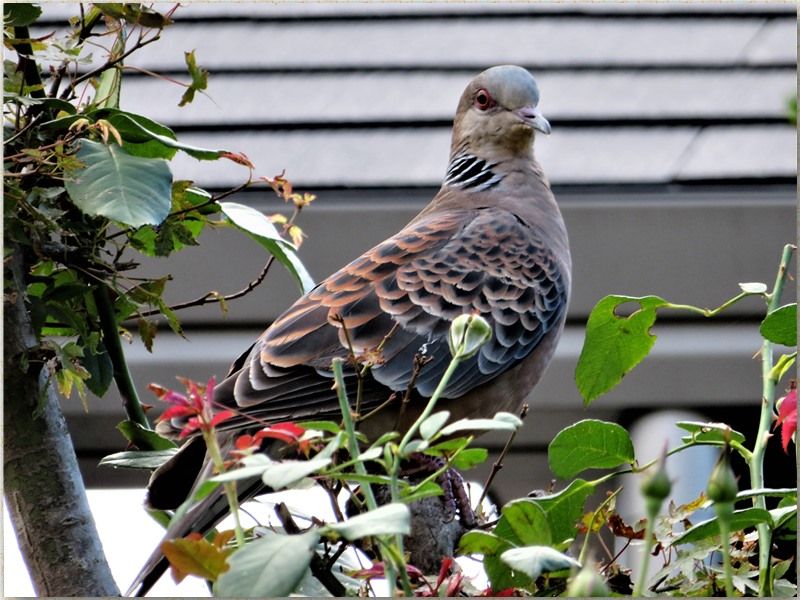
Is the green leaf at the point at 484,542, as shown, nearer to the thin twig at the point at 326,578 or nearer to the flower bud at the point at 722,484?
the thin twig at the point at 326,578

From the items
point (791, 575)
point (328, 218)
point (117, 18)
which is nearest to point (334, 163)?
point (328, 218)

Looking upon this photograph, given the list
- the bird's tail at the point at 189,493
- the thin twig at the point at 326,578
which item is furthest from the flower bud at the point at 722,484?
the bird's tail at the point at 189,493

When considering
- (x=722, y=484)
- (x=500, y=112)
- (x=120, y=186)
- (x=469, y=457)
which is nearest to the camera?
(x=722, y=484)

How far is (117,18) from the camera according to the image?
1390mm

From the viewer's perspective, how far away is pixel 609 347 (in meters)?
1.30

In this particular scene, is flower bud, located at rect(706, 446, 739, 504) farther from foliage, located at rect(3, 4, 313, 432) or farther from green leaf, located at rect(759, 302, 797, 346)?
foliage, located at rect(3, 4, 313, 432)

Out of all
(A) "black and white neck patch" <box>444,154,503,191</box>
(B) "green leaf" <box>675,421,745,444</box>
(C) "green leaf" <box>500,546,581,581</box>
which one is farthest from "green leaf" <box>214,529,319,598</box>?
(A) "black and white neck patch" <box>444,154,503,191</box>

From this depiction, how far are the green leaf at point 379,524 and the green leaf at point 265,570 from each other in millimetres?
27

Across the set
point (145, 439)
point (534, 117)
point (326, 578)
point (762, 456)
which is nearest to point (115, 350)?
point (145, 439)

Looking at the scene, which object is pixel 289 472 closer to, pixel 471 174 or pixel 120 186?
pixel 120 186

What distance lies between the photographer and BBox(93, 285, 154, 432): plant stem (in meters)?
1.38

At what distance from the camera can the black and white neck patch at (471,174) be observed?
8.05 feet

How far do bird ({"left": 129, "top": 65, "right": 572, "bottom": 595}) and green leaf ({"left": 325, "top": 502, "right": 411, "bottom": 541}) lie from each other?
0.65m

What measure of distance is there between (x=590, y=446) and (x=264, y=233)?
0.51m
